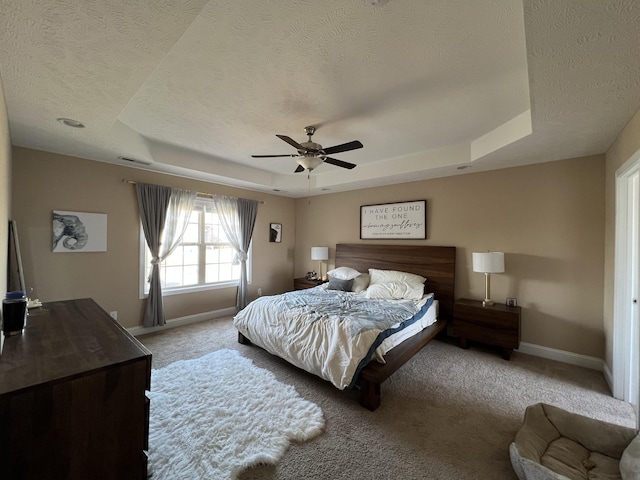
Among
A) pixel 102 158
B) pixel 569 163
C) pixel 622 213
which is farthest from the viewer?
pixel 102 158

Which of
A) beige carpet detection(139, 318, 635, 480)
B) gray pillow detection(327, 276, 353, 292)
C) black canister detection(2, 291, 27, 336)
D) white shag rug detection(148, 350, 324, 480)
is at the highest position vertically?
black canister detection(2, 291, 27, 336)

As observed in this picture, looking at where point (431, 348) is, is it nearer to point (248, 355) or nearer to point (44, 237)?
point (248, 355)

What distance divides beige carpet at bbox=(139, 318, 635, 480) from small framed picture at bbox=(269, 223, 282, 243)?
8.37 ft

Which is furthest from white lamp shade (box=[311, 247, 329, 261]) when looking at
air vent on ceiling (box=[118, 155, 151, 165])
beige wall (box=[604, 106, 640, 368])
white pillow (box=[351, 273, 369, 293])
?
beige wall (box=[604, 106, 640, 368])

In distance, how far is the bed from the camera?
223 centimetres

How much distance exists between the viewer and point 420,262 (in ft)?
13.5

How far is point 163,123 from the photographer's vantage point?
9.23 ft

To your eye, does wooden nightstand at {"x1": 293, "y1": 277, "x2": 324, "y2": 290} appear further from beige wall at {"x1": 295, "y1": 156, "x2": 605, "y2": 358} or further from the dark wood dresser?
the dark wood dresser

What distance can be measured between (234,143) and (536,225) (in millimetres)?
3988

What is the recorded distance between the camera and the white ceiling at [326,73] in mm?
1260

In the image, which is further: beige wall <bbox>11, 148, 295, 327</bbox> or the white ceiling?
beige wall <bbox>11, 148, 295, 327</bbox>

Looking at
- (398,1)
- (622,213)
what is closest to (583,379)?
(622,213)

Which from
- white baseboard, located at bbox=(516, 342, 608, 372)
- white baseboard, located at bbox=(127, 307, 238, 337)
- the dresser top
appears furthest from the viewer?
white baseboard, located at bbox=(127, 307, 238, 337)

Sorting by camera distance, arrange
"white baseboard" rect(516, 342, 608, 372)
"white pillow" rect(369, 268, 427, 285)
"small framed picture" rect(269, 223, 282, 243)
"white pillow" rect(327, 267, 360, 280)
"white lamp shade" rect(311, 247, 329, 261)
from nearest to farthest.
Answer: "white baseboard" rect(516, 342, 608, 372) < "white pillow" rect(369, 268, 427, 285) < "white pillow" rect(327, 267, 360, 280) < "white lamp shade" rect(311, 247, 329, 261) < "small framed picture" rect(269, 223, 282, 243)
